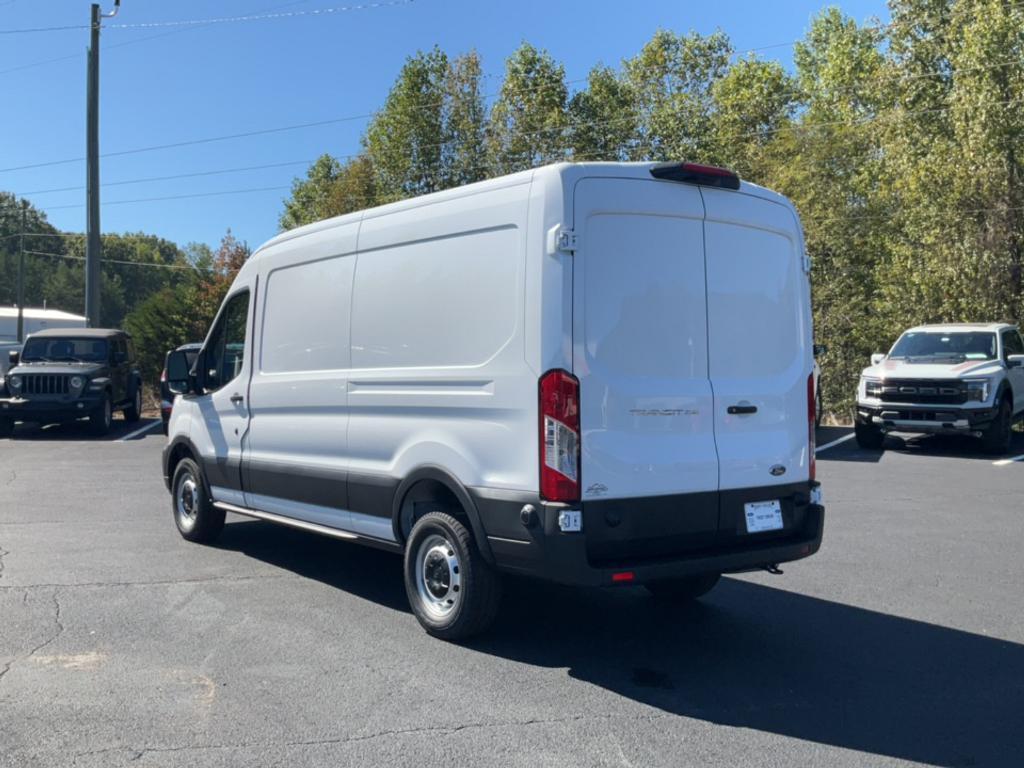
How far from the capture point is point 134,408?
21.0 m

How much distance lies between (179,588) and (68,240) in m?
133

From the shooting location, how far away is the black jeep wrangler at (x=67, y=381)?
59.2 feet

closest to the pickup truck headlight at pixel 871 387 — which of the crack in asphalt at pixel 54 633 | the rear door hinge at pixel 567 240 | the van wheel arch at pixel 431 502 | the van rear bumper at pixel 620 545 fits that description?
the van rear bumper at pixel 620 545

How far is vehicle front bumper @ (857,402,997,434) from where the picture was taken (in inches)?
595

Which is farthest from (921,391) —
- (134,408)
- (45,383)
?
(134,408)

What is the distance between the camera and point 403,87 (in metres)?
43.2

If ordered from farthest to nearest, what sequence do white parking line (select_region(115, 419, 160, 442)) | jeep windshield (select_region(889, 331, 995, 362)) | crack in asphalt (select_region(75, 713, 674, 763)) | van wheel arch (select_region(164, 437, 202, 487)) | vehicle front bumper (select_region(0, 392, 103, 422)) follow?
white parking line (select_region(115, 419, 160, 442))
vehicle front bumper (select_region(0, 392, 103, 422))
jeep windshield (select_region(889, 331, 995, 362))
van wheel arch (select_region(164, 437, 202, 487))
crack in asphalt (select_region(75, 713, 674, 763))

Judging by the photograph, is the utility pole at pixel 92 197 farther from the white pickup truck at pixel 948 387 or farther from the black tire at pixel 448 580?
the black tire at pixel 448 580

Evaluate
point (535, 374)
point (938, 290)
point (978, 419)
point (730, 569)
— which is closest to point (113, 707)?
point (535, 374)

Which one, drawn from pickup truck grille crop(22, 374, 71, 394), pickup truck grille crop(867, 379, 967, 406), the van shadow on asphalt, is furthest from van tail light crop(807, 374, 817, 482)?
pickup truck grille crop(22, 374, 71, 394)

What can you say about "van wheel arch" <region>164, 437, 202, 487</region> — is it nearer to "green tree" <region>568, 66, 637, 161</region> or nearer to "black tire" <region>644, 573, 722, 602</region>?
"black tire" <region>644, 573, 722, 602</region>

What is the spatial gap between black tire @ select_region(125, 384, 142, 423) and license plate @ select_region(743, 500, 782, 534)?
1782 centimetres

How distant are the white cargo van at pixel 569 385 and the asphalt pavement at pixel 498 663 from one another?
0.50 metres

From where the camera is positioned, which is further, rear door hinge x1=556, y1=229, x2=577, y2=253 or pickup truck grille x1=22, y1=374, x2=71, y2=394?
pickup truck grille x1=22, y1=374, x2=71, y2=394
